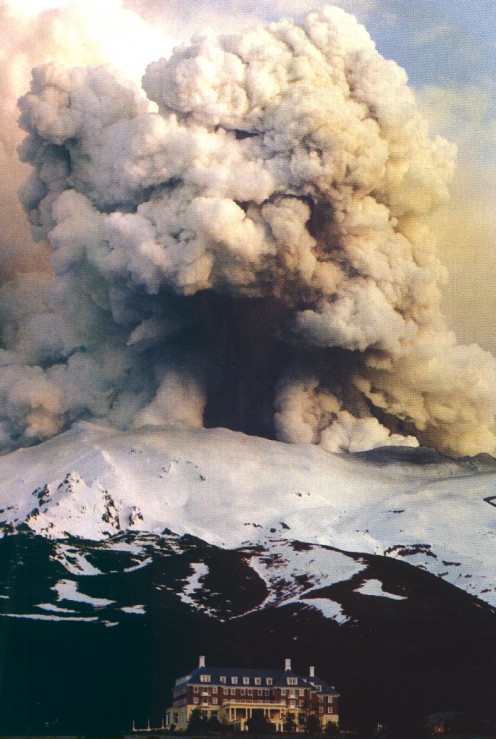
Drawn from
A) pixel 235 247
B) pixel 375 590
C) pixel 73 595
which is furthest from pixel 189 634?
pixel 235 247

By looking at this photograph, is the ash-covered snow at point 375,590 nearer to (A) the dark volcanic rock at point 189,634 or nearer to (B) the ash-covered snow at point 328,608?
(A) the dark volcanic rock at point 189,634

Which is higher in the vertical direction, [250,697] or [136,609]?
[136,609]

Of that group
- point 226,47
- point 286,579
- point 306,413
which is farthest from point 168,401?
point 226,47

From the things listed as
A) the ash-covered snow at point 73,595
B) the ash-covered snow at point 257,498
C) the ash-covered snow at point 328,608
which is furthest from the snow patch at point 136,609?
the ash-covered snow at point 328,608

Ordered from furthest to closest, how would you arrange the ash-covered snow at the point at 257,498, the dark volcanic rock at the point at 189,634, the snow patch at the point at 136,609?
1. the ash-covered snow at the point at 257,498
2. the snow patch at the point at 136,609
3. the dark volcanic rock at the point at 189,634

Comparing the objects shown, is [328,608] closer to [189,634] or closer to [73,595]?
[189,634]

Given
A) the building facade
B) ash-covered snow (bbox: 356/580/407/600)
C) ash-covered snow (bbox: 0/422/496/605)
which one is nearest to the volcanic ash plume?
ash-covered snow (bbox: 0/422/496/605)
